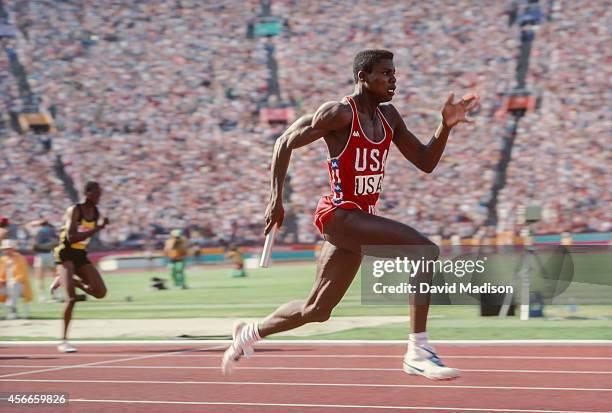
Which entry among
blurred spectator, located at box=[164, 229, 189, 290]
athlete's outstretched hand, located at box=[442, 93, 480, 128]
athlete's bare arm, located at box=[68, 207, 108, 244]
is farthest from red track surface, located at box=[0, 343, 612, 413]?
blurred spectator, located at box=[164, 229, 189, 290]

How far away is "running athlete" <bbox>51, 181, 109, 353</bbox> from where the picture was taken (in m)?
10.1

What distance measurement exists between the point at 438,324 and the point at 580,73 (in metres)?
20.7

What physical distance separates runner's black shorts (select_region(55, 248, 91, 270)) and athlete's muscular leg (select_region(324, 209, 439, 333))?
4.91 meters

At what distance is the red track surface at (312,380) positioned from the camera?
20.7 ft

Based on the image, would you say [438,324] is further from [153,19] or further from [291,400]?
[153,19]

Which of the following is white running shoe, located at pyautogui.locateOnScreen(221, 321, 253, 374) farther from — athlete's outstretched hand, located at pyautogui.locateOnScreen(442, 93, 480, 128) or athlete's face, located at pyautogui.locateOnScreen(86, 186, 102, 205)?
athlete's face, located at pyautogui.locateOnScreen(86, 186, 102, 205)

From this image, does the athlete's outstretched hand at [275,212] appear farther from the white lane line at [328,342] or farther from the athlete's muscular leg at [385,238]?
the white lane line at [328,342]

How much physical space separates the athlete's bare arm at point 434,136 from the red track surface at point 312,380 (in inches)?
61.0

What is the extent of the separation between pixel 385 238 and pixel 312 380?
2.25m

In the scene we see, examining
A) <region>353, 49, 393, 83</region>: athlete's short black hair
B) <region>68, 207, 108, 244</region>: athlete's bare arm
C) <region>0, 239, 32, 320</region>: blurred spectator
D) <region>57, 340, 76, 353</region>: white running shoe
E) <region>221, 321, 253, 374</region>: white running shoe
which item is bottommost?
<region>0, 239, 32, 320</region>: blurred spectator

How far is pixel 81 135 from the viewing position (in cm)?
3253

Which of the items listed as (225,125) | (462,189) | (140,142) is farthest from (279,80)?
(462,189)

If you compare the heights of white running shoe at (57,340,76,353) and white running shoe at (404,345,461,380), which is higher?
white running shoe at (404,345,461,380)

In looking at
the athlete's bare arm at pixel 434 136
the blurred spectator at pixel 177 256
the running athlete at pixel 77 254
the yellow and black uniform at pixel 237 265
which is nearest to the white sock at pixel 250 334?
the athlete's bare arm at pixel 434 136
